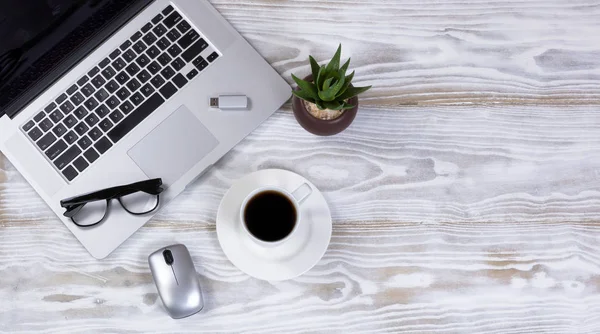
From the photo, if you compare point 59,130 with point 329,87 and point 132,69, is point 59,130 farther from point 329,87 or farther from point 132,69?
point 329,87

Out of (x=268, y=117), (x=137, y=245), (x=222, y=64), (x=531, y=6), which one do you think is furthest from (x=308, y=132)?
(x=531, y=6)

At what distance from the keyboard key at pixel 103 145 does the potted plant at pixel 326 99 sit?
0.29 m

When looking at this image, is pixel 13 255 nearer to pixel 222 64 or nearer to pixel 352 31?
pixel 222 64

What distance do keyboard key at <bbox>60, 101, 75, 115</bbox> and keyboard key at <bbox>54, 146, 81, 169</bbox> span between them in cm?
6

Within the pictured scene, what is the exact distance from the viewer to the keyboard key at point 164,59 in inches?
34.9

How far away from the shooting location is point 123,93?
34.4 inches

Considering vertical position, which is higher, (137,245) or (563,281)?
(563,281)

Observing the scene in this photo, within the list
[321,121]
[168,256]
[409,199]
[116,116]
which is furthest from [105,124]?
[409,199]

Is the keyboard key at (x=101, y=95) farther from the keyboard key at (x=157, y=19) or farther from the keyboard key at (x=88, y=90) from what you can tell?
the keyboard key at (x=157, y=19)

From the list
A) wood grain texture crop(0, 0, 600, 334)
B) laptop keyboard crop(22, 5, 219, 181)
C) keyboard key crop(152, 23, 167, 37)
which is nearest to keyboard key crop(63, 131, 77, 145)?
laptop keyboard crop(22, 5, 219, 181)

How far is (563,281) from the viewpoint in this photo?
0.91 meters

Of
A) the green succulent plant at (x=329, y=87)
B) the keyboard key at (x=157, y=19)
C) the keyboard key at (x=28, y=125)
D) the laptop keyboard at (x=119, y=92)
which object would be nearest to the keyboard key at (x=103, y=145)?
the laptop keyboard at (x=119, y=92)

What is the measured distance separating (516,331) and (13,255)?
2.62 ft

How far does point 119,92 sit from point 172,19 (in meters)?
0.14
